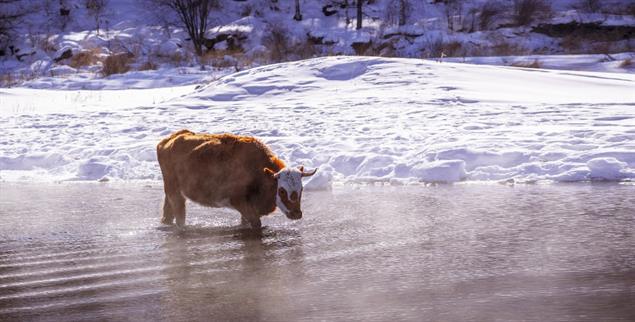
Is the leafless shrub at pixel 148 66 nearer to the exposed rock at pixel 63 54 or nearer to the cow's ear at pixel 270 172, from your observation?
the exposed rock at pixel 63 54

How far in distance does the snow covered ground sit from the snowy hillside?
8.28m

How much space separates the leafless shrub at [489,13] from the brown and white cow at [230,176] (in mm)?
34219

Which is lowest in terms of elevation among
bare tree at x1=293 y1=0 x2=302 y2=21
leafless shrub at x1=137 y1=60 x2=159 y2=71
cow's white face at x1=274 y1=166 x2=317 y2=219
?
leafless shrub at x1=137 y1=60 x2=159 y2=71

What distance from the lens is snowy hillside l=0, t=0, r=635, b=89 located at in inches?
1332

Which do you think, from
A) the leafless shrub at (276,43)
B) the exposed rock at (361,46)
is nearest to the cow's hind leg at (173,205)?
the leafless shrub at (276,43)

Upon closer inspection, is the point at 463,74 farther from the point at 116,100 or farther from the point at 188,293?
the point at 188,293

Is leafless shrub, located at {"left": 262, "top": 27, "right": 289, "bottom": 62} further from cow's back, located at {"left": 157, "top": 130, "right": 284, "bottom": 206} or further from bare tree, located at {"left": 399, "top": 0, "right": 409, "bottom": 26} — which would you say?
cow's back, located at {"left": 157, "top": 130, "right": 284, "bottom": 206}

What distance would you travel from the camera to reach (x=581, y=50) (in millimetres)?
35094

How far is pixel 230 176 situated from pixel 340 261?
1966mm

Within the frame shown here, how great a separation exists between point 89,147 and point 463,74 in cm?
960

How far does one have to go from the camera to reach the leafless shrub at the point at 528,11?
40.3m

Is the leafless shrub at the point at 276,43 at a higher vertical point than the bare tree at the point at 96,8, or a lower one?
lower

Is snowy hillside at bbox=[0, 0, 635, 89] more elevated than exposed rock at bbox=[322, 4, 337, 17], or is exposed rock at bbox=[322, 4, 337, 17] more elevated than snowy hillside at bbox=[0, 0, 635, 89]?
exposed rock at bbox=[322, 4, 337, 17]

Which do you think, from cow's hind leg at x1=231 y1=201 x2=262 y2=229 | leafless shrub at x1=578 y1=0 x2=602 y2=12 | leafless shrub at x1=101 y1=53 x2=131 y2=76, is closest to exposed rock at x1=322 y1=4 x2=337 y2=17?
leafless shrub at x1=578 y1=0 x2=602 y2=12
